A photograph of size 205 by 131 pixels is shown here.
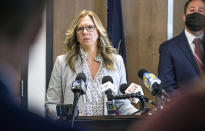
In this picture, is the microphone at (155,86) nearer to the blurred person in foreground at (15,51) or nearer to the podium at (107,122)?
the podium at (107,122)

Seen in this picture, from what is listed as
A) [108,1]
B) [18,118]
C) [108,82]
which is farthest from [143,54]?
[18,118]

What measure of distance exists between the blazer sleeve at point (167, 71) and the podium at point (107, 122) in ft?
2.98

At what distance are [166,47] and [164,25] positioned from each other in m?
1.55

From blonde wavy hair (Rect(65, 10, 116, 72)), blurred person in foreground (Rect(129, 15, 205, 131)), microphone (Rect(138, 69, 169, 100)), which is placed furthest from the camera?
blonde wavy hair (Rect(65, 10, 116, 72))

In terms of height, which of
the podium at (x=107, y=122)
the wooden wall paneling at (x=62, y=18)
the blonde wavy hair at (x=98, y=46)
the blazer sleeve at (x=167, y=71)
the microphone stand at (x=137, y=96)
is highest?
the wooden wall paneling at (x=62, y=18)

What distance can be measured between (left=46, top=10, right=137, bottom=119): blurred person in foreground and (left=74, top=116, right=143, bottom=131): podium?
66cm

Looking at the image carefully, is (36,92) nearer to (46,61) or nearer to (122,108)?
(46,61)

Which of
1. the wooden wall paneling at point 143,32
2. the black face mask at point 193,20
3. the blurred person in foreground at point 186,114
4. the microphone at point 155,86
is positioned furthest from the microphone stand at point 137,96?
the wooden wall paneling at point 143,32

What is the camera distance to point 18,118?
588 mm

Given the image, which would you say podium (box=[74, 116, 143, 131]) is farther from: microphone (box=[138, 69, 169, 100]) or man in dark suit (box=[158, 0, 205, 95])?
man in dark suit (box=[158, 0, 205, 95])

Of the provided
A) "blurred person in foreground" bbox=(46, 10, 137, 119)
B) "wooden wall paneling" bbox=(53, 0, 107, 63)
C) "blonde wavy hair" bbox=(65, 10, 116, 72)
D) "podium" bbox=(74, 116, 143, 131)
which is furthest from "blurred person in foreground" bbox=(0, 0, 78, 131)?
"wooden wall paneling" bbox=(53, 0, 107, 63)

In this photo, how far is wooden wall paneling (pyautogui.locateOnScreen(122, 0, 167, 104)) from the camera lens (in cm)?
453

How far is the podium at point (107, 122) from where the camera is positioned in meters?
1.91

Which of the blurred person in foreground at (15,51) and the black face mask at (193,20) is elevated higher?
the black face mask at (193,20)
